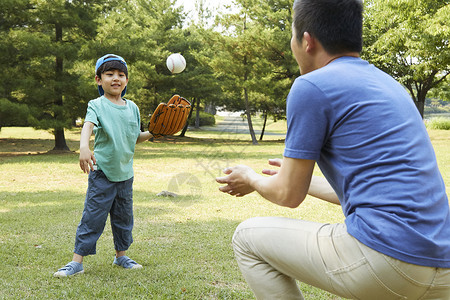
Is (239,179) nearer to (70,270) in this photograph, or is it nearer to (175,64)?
(70,270)

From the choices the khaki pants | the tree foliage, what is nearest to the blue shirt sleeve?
the khaki pants

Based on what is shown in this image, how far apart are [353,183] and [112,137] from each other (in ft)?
7.36

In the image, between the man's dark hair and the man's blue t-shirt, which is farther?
the man's dark hair

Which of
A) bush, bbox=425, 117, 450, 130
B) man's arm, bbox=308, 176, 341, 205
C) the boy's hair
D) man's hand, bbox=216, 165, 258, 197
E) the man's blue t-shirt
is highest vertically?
the boy's hair

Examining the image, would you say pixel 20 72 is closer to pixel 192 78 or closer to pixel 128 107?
pixel 192 78

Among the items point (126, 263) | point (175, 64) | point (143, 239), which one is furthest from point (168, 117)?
point (175, 64)

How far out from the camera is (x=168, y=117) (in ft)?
12.1

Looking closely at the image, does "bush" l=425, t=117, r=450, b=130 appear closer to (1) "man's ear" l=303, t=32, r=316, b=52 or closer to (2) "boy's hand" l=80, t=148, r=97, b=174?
(2) "boy's hand" l=80, t=148, r=97, b=174

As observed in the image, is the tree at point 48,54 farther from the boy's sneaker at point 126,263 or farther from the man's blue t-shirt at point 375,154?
the man's blue t-shirt at point 375,154

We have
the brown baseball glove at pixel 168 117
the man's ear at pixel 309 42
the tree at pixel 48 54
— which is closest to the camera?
the man's ear at pixel 309 42

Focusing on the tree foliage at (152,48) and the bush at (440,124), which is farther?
the bush at (440,124)

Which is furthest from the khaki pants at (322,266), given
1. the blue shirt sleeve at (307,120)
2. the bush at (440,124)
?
the bush at (440,124)

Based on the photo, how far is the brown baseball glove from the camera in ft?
12.0

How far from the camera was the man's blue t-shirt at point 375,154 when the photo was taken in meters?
1.38
